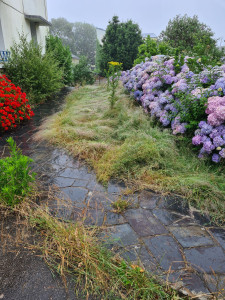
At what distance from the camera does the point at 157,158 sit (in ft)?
10.2

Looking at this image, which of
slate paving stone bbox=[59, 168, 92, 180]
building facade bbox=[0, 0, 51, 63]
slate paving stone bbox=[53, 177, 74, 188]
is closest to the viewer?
slate paving stone bbox=[53, 177, 74, 188]

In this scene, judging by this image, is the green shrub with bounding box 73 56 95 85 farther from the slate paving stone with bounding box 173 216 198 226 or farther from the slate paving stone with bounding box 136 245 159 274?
the slate paving stone with bounding box 136 245 159 274

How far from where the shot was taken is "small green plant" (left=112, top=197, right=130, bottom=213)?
7.52ft

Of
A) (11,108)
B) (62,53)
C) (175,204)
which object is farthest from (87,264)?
(62,53)

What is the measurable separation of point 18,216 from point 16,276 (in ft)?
2.06

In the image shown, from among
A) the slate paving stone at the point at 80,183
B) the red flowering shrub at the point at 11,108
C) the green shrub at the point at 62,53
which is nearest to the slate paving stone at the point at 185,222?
the slate paving stone at the point at 80,183

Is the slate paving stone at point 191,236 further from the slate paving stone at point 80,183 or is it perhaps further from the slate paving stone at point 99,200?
the slate paving stone at point 80,183

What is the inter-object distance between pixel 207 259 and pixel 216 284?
0.24 metres

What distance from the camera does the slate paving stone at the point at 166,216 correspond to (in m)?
2.19

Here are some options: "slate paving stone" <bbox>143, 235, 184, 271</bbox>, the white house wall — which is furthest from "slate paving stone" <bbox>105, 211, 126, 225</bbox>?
the white house wall

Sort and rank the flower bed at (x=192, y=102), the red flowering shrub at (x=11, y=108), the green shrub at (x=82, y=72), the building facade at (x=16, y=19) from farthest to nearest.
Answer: the green shrub at (x=82, y=72)
the building facade at (x=16, y=19)
the red flowering shrub at (x=11, y=108)
the flower bed at (x=192, y=102)

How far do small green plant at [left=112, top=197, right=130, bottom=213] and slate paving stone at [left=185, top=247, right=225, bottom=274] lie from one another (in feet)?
2.44

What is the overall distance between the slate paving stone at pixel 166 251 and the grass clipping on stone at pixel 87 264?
21 centimetres

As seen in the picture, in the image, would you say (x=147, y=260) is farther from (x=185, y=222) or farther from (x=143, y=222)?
(x=185, y=222)
